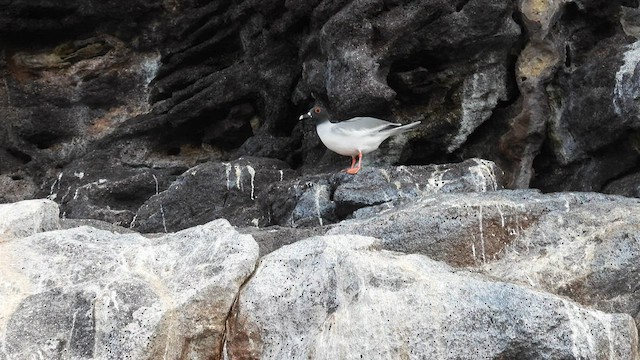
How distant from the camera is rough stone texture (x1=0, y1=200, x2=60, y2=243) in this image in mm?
6547

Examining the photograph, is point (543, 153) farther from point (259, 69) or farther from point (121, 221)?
point (121, 221)

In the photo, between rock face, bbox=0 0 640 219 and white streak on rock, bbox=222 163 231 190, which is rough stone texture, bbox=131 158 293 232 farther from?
rock face, bbox=0 0 640 219

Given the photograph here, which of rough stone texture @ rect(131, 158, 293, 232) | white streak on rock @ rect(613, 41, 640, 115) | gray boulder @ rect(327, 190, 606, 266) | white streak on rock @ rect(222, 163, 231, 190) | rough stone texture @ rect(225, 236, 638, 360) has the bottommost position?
rough stone texture @ rect(131, 158, 293, 232)

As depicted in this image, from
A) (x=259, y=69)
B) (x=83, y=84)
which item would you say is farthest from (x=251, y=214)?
(x=83, y=84)

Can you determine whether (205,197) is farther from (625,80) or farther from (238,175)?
(625,80)

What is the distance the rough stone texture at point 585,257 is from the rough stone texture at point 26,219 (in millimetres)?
3764

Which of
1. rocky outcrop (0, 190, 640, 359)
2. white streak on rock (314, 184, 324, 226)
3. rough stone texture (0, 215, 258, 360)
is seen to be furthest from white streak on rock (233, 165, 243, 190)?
rough stone texture (0, 215, 258, 360)

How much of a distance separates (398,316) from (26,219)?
330 centimetres

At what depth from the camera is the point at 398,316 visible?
5.46 metres

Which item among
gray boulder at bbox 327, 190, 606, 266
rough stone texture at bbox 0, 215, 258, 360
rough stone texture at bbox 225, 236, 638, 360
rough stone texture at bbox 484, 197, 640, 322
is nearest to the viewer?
rough stone texture at bbox 225, 236, 638, 360

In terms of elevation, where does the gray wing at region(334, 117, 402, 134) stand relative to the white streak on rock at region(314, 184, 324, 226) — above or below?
above

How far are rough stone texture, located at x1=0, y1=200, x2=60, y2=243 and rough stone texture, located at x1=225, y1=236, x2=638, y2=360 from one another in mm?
2072

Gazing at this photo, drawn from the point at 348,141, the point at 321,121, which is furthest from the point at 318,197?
the point at 321,121

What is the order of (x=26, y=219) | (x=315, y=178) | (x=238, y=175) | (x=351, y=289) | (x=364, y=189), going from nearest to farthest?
(x=351, y=289) → (x=26, y=219) → (x=364, y=189) → (x=315, y=178) → (x=238, y=175)
